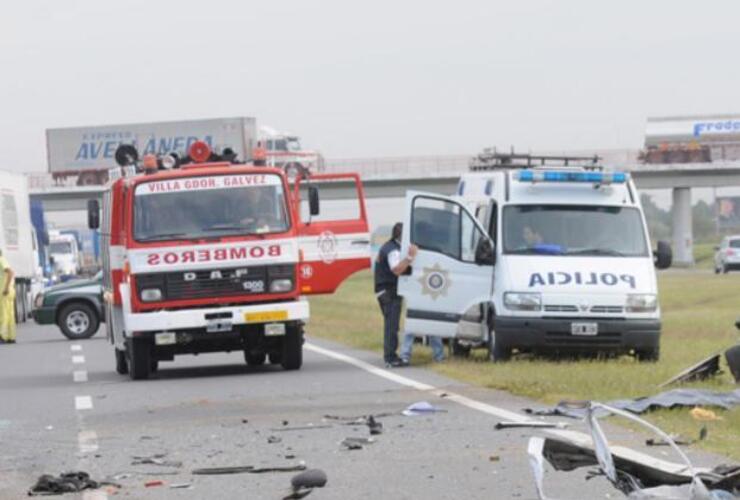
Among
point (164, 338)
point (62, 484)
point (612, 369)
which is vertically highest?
point (62, 484)

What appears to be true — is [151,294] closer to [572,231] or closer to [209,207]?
[209,207]

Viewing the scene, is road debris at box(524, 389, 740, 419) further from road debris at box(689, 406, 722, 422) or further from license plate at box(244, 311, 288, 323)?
license plate at box(244, 311, 288, 323)

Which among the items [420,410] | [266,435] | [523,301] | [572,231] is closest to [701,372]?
[420,410]

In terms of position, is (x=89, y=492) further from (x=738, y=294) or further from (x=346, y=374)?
(x=738, y=294)

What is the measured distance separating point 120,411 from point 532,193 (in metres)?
7.53

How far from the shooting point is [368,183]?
86.6m

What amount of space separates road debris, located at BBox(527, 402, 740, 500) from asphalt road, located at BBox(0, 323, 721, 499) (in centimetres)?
126

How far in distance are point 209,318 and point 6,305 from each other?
48.2ft

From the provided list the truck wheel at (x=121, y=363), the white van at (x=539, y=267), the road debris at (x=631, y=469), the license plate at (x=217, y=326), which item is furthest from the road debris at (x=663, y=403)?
the truck wheel at (x=121, y=363)

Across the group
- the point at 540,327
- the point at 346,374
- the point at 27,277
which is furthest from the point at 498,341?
the point at 27,277

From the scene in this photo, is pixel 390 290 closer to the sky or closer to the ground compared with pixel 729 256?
closer to the sky

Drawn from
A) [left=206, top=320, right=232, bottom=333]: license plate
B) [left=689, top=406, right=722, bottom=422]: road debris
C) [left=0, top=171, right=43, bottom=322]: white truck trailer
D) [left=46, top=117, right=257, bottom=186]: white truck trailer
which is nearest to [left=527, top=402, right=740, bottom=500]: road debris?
[left=689, top=406, right=722, bottom=422]: road debris

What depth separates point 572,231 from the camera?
21125mm

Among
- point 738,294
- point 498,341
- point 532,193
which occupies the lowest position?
point 738,294
